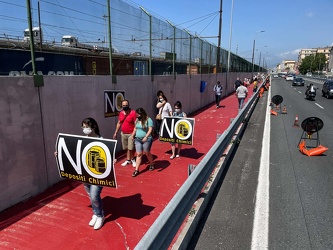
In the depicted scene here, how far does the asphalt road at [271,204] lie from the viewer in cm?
366

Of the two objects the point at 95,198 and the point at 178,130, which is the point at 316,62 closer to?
the point at 178,130

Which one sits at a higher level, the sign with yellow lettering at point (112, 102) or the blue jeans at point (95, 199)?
the sign with yellow lettering at point (112, 102)

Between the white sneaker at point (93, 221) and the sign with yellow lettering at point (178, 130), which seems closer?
the white sneaker at point (93, 221)

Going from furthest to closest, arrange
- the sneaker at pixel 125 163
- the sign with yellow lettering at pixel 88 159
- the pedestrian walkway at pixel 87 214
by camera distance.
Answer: the sneaker at pixel 125 163
the sign with yellow lettering at pixel 88 159
the pedestrian walkway at pixel 87 214

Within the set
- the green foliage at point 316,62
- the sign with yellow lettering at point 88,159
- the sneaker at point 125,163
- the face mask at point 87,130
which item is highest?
the green foliage at point 316,62

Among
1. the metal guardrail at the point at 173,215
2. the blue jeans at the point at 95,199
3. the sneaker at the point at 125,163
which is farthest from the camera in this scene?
the sneaker at the point at 125,163

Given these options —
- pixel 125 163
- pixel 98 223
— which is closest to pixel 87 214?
pixel 98 223

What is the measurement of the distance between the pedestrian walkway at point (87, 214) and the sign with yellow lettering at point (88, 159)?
75cm

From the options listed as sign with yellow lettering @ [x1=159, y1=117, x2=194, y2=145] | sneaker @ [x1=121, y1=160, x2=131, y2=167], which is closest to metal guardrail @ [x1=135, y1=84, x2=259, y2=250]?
sign with yellow lettering @ [x1=159, y1=117, x2=194, y2=145]

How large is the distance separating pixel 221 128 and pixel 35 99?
8189 mm

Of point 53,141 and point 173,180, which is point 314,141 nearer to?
point 173,180

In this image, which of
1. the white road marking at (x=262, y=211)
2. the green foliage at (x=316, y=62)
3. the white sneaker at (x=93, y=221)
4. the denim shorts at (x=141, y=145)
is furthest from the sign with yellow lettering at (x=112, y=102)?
the green foliage at (x=316, y=62)

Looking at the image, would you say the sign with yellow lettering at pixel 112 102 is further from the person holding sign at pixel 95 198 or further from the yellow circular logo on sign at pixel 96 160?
the yellow circular logo on sign at pixel 96 160

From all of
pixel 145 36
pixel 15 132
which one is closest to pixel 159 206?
pixel 15 132
